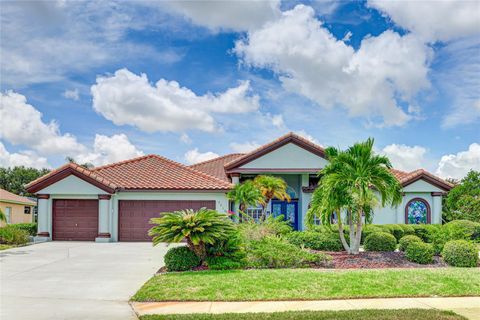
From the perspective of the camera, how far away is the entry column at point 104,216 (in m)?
23.4

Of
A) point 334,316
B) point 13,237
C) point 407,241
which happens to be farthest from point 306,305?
point 13,237

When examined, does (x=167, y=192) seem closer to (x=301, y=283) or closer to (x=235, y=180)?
(x=235, y=180)

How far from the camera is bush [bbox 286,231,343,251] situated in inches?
685

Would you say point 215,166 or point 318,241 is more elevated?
point 215,166

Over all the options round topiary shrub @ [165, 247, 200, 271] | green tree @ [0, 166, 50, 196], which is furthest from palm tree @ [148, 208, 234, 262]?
green tree @ [0, 166, 50, 196]

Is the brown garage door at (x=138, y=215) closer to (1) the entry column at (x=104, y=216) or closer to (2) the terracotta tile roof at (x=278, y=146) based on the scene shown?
(1) the entry column at (x=104, y=216)

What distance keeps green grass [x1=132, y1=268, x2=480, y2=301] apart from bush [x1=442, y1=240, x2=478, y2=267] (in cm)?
164

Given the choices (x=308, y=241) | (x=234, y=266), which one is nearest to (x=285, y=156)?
(x=308, y=241)

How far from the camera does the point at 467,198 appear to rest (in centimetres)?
2525

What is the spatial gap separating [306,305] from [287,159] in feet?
54.8

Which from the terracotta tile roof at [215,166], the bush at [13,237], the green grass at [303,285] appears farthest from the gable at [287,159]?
the green grass at [303,285]

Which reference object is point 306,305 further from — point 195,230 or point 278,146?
point 278,146

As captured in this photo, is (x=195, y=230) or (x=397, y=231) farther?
(x=397, y=231)

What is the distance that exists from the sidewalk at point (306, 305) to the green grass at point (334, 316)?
0.40m
